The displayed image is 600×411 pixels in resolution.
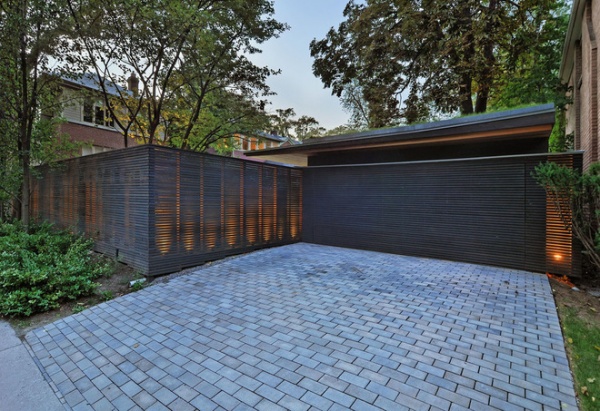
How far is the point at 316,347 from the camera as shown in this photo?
283 centimetres

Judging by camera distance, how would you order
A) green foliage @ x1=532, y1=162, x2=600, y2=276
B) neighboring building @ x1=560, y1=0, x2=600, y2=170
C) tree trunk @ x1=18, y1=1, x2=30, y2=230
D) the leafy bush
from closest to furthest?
the leafy bush, green foliage @ x1=532, y1=162, x2=600, y2=276, neighboring building @ x1=560, y1=0, x2=600, y2=170, tree trunk @ x1=18, y1=1, x2=30, y2=230

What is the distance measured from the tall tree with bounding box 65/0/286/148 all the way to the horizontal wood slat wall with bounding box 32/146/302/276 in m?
2.46

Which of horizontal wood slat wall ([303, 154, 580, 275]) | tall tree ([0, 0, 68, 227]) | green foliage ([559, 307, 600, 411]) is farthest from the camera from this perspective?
tall tree ([0, 0, 68, 227])

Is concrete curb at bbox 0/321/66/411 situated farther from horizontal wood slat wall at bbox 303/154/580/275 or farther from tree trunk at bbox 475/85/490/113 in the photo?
tree trunk at bbox 475/85/490/113

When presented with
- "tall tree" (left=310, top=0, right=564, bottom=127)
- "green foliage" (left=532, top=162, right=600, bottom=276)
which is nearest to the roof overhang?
"green foliage" (left=532, top=162, right=600, bottom=276)

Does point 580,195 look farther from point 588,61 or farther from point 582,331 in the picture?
point 588,61

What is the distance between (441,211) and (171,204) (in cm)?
582

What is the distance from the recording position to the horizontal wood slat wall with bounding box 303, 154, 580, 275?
18.3ft

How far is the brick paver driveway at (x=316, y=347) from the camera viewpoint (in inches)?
85.0

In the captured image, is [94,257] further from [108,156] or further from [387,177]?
[387,177]

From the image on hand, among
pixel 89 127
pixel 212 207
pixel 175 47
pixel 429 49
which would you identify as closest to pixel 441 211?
pixel 212 207

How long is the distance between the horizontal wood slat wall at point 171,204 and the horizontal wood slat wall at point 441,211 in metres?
1.38

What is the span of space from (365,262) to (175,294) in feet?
12.7

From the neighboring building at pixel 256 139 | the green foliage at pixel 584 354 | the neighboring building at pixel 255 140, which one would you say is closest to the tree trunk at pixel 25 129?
the neighboring building at pixel 255 140
